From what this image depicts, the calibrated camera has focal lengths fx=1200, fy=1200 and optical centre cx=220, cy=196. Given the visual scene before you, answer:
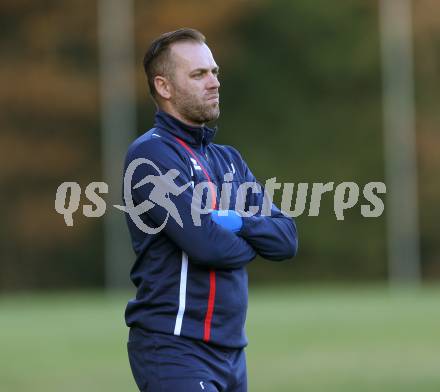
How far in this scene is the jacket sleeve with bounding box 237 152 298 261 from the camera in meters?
5.18

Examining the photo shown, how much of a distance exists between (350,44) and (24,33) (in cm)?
856

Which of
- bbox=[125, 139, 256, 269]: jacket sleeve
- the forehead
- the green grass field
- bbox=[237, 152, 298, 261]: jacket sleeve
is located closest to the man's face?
the forehead

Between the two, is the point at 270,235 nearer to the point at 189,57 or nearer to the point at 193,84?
the point at 193,84

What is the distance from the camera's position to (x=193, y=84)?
Answer: 5145 mm

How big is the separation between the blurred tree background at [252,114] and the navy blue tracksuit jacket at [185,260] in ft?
80.3

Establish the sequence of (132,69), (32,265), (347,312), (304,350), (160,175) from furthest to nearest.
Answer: (32,265) < (132,69) < (347,312) < (304,350) < (160,175)

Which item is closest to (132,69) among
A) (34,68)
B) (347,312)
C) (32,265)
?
(34,68)

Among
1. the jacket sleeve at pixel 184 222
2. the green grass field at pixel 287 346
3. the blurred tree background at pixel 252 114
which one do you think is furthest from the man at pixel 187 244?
the blurred tree background at pixel 252 114

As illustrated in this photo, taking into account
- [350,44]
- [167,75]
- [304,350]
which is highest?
[350,44]

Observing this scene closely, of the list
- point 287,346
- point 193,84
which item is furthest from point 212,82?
point 287,346

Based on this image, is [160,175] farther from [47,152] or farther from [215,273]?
[47,152]

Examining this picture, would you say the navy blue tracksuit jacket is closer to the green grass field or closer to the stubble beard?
the stubble beard

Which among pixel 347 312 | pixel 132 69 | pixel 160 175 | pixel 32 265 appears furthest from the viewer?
pixel 32 265

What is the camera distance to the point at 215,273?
5039 millimetres
